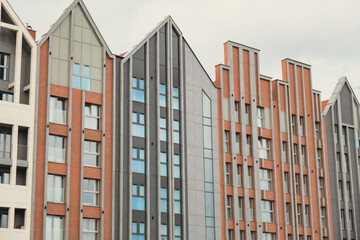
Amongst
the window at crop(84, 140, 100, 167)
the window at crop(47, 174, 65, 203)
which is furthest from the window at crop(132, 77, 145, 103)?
the window at crop(47, 174, 65, 203)

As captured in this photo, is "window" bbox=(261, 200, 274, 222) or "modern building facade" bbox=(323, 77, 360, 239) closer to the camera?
"window" bbox=(261, 200, 274, 222)

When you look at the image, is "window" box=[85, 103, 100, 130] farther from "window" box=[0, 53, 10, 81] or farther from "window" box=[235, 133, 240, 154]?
"window" box=[235, 133, 240, 154]

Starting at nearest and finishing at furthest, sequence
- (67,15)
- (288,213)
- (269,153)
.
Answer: (67,15) → (288,213) → (269,153)

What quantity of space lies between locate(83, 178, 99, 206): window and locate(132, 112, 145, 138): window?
5.23m

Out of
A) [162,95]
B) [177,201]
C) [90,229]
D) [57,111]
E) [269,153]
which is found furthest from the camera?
[269,153]

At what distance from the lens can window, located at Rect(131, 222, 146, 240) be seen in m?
48.1

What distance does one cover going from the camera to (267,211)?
2286 inches

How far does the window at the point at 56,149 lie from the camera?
45781 millimetres

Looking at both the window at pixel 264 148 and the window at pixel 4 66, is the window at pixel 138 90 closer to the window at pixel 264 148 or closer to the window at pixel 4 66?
the window at pixel 4 66

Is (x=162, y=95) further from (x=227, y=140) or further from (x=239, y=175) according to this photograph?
(x=239, y=175)

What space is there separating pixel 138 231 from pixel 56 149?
8908 mm

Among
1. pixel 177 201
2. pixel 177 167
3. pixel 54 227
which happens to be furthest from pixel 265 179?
pixel 54 227

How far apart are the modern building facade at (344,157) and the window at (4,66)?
3358 cm

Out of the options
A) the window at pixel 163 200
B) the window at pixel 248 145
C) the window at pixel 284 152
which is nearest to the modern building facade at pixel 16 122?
the window at pixel 163 200
